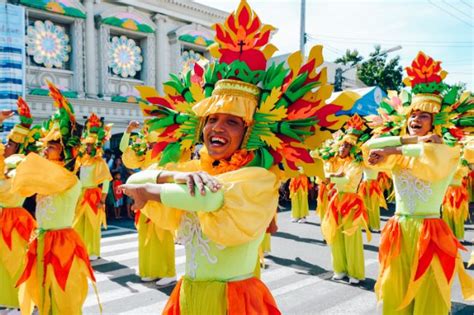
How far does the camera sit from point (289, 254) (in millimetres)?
7395

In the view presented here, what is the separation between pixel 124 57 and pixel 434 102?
14.4 meters

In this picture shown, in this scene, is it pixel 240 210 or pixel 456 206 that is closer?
pixel 240 210

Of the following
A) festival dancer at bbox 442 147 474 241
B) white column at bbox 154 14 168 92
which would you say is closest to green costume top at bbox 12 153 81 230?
festival dancer at bbox 442 147 474 241

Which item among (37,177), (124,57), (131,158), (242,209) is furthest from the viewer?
(124,57)

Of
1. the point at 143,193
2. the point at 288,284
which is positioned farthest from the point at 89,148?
the point at 143,193

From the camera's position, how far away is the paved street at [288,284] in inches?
187

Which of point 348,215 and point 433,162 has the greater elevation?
point 433,162

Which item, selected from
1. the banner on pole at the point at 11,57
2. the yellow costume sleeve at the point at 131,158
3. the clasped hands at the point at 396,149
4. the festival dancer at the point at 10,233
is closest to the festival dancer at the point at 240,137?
the clasped hands at the point at 396,149

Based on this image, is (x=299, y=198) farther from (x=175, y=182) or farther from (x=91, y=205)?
(x=175, y=182)

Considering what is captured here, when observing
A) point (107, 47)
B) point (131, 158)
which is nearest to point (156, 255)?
point (131, 158)

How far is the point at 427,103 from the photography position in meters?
3.79

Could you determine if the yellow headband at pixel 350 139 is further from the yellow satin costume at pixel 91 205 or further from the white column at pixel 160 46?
the white column at pixel 160 46

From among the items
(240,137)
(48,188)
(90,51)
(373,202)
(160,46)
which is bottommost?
(373,202)

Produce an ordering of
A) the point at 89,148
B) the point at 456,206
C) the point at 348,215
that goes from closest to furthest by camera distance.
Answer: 1. the point at 348,215
2. the point at 89,148
3. the point at 456,206
